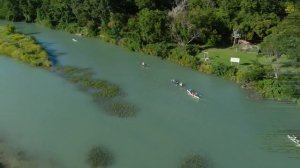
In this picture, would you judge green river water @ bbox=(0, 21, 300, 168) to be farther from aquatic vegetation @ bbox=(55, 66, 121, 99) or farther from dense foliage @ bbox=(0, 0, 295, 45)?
dense foliage @ bbox=(0, 0, 295, 45)

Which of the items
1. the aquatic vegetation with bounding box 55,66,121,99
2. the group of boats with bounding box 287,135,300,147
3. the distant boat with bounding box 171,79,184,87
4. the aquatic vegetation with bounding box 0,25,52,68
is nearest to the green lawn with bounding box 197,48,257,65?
the distant boat with bounding box 171,79,184,87

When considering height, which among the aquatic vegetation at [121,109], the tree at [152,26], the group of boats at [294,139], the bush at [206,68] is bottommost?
the group of boats at [294,139]

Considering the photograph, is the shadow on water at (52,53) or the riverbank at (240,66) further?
the shadow on water at (52,53)

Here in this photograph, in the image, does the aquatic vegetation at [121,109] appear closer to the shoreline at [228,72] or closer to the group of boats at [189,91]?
the group of boats at [189,91]

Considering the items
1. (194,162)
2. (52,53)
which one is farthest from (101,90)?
(194,162)

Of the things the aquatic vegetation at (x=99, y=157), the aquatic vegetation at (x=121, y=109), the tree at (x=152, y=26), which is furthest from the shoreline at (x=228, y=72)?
the aquatic vegetation at (x=99, y=157)

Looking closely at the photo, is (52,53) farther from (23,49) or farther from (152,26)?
(152,26)
